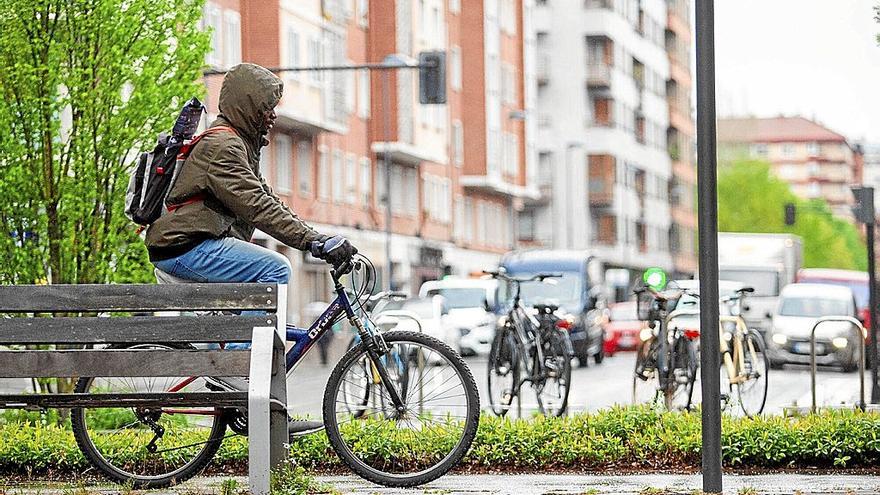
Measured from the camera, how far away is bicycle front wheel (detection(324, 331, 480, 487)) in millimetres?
7793

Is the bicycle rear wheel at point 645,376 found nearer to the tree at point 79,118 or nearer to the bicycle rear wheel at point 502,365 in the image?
the bicycle rear wheel at point 502,365

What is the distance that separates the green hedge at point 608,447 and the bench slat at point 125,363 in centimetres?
166

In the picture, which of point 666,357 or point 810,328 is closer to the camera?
point 666,357

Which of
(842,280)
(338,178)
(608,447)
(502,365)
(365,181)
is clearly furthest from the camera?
(365,181)

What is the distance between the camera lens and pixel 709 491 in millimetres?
7008

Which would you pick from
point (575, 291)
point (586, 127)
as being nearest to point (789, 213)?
point (586, 127)

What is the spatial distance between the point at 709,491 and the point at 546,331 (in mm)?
9837

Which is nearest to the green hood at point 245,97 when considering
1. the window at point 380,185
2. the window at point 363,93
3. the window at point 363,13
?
the window at point 363,93

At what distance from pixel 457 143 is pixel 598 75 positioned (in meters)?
24.7

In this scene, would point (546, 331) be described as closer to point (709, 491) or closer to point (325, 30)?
point (709, 491)

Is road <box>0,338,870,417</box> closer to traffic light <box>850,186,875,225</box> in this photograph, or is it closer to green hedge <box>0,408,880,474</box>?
green hedge <box>0,408,880,474</box>

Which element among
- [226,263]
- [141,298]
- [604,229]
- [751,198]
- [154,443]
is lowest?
[154,443]

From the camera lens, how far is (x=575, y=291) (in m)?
42.1

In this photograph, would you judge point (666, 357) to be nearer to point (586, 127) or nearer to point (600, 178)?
point (600, 178)
